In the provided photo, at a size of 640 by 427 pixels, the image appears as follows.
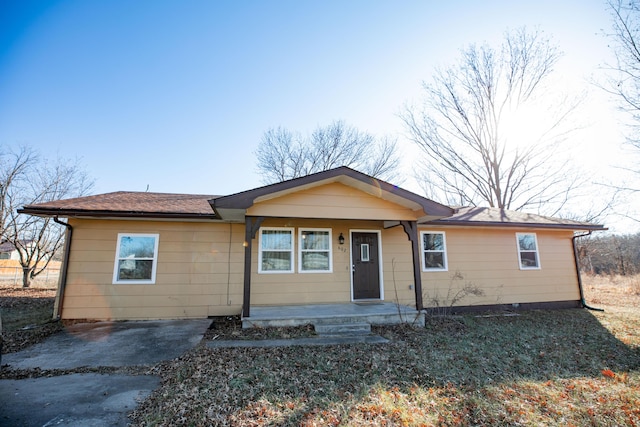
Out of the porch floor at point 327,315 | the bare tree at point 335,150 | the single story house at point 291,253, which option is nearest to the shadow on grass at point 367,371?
the porch floor at point 327,315

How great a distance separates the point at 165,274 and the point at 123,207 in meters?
1.89

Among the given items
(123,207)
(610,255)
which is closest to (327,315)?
(123,207)

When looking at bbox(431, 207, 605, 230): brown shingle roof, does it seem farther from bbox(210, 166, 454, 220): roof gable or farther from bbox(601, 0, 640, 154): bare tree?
bbox(601, 0, 640, 154): bare tree

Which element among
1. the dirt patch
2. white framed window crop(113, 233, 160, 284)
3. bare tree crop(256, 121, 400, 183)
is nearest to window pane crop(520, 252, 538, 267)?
white framed window crop(113, 233, 160, 284)

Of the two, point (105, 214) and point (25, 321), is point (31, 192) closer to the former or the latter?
point (25, 321)

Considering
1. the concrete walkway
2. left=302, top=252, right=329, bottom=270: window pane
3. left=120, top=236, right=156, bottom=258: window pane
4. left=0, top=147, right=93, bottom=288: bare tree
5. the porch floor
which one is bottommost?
the concrete walkway

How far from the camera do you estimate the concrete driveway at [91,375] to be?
9.29 feet

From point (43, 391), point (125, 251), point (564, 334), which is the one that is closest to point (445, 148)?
point (564, 334)

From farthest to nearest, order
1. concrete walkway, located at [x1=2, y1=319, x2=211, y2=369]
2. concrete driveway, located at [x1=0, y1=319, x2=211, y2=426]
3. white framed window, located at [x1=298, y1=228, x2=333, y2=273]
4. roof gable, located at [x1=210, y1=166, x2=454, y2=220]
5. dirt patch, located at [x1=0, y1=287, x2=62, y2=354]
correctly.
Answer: white framed window, located at [x1=298, y1=228, x2=333, y2=273]
roof gable, located at [x1=210, y1=166, x2=454, y2=220]
dirt patch, located at [x1=0, y1=287, x2=62, y2=354]
concrete walkway, located at [x1=2, y1=319, x2=211, y2=369]
concrete driveway, located at [x1=0, y1=319, x2=211, y2=426]

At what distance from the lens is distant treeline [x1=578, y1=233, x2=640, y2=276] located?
69.2ft

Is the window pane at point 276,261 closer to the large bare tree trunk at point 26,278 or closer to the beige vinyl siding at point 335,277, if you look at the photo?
the beige vinyl siding at point 335,277

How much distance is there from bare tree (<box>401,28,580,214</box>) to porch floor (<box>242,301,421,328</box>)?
40.2 feet

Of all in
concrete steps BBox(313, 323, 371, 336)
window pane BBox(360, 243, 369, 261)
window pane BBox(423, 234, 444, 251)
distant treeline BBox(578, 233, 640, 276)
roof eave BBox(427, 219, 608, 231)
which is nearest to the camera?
concrete steps BBox(313, 323, 371, 336)

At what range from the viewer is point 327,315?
6.15 m
